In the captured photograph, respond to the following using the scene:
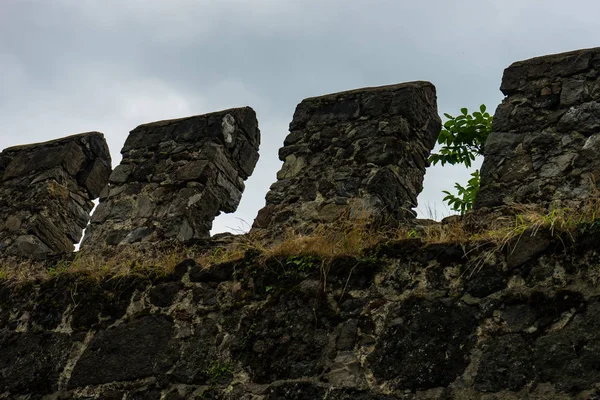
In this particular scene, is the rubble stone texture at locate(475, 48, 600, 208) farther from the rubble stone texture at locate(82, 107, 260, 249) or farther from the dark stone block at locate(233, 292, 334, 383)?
the rubble stone texture at locate(82, 107, 260, 249)

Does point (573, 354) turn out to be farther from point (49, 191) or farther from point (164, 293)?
point (49, 191)

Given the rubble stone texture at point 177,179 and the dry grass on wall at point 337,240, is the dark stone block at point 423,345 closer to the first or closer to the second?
the dry grass on wall at point 337,240

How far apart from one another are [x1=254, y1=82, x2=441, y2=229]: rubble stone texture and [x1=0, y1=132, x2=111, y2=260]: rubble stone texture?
2172mm

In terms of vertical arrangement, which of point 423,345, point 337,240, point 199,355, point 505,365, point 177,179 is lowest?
point 505,365

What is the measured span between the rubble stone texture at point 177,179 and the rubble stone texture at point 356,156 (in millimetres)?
661

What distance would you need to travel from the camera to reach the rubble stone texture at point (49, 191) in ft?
27.3

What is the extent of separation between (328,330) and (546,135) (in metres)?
2.19

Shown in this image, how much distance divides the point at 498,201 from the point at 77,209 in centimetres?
407

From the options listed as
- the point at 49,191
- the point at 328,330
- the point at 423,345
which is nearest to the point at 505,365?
the point at 423,345

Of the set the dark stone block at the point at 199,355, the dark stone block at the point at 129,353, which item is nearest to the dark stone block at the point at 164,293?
the dark stone block at the point at 129,353

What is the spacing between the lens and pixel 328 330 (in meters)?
5.44

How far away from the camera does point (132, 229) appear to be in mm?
7727

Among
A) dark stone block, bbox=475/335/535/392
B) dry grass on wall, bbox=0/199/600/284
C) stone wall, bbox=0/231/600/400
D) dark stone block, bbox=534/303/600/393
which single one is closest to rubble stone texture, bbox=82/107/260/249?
dry grass on wall, bbox=0/199/600/284

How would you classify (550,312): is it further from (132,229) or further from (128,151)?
(128,151)
